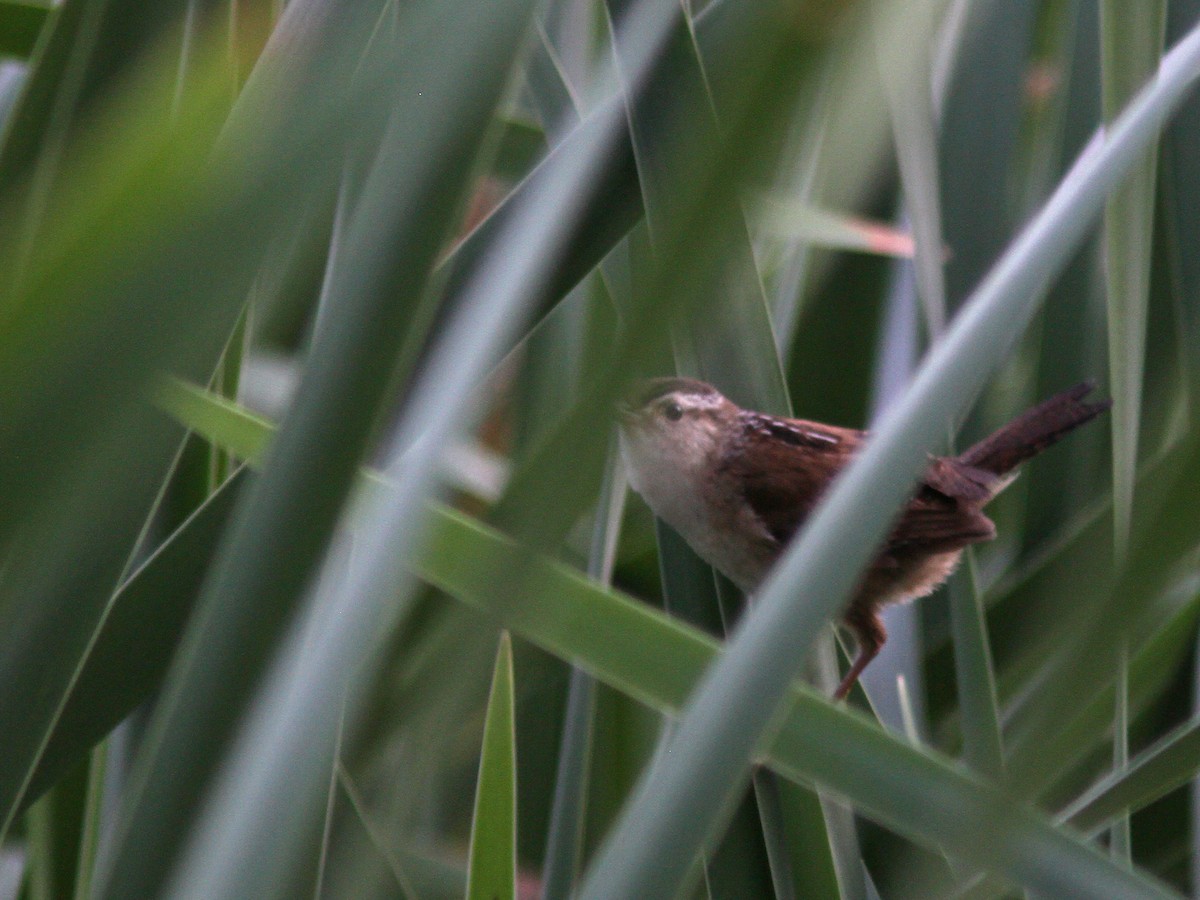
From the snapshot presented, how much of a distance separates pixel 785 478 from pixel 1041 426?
0.33 m

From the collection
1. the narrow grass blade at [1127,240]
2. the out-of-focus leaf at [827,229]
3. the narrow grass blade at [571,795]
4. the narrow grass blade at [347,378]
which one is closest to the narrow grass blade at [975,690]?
the narrow grass blade at [1127,240]

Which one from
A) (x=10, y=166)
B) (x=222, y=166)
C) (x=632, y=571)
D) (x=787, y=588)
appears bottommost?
(x=632, y=571)

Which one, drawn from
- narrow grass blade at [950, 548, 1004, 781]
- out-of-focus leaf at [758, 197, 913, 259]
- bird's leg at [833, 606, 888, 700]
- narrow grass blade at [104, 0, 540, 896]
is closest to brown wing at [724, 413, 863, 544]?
bird's leg at [833, 606, 888, 700]

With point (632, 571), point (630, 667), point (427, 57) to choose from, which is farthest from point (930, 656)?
point (427, 57)

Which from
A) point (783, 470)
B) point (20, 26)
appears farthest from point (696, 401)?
point (20, 26)

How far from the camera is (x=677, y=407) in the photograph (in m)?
1.72

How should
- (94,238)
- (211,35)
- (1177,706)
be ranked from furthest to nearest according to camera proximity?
(1177,706) < (211,35) < (94,238)

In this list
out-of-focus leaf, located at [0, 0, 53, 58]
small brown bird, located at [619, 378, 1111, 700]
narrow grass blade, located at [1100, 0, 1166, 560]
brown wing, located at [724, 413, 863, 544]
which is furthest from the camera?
brown wing, located at [724, 413, 863, 544]

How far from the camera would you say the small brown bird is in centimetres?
146

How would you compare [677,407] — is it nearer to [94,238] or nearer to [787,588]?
[787,588]

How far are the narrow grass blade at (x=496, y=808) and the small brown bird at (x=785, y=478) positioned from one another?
1.75 ft

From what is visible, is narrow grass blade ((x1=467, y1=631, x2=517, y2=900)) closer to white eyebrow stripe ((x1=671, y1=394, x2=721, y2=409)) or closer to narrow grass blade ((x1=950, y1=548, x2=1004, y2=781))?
narrow grass blade ((x1=950, y1=548, x2=1004, y2=781))

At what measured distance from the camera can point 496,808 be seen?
32.4 inches

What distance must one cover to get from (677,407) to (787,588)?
1.18 metres
